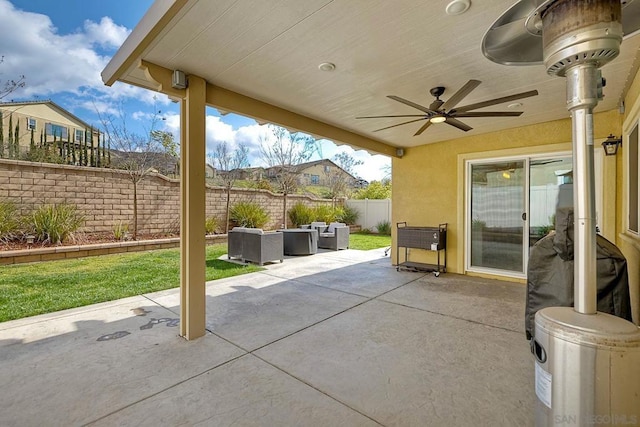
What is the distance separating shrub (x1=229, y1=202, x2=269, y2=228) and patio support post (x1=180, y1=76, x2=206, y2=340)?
681 cm

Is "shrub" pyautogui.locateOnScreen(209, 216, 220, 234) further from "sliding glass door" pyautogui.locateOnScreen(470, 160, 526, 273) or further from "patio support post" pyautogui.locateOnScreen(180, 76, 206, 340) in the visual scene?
"sliding glass door" pyautogui.locateOnScreen(470, 160, 526, 273)

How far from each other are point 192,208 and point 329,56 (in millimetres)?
1996

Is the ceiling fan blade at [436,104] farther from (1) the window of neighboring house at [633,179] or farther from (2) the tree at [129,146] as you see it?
(2) the tree at [129,146]

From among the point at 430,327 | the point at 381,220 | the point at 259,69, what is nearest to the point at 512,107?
the point at 430,327

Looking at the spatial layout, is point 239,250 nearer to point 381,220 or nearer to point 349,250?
point 349,250

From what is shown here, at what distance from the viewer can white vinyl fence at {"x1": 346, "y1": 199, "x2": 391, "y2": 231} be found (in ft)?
43.1

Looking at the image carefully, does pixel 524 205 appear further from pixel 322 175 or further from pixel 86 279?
pixel 322 175

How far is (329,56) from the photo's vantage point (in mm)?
2805

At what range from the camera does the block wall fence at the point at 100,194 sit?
6.34m

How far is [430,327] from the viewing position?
3.29 m

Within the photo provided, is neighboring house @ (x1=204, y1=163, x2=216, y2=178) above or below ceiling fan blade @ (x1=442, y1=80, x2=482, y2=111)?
above

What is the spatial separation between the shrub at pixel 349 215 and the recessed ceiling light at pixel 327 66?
1042 centimetres

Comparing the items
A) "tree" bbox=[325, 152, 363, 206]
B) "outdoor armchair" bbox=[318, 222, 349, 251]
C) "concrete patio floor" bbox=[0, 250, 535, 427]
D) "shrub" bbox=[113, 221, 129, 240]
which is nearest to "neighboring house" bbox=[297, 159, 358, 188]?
"tree" bbox=[325, 152, 363, 206]

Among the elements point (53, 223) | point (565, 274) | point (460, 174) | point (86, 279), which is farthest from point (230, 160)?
point (565, 274)
